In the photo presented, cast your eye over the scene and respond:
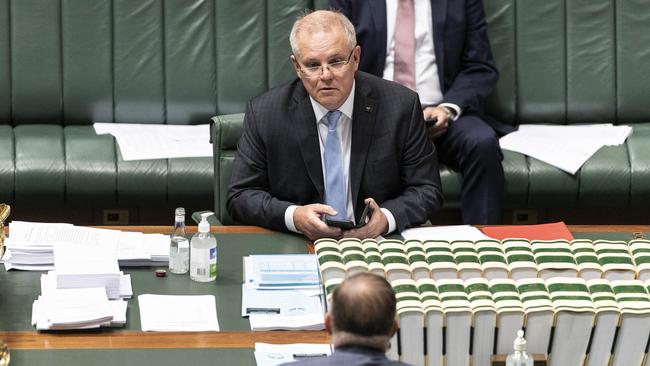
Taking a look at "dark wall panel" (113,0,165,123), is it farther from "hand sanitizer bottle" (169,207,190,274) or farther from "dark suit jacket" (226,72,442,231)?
"hand sanitizer bottle" (169,207,190,274)

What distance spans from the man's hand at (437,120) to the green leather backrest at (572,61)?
595 millimetres

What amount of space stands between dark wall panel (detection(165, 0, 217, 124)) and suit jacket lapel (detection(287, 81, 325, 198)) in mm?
1797

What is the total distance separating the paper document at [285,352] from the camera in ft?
8.69

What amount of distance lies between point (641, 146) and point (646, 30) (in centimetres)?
74

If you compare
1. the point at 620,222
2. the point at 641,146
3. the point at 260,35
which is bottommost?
the point at 620,222

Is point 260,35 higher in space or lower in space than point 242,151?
higher

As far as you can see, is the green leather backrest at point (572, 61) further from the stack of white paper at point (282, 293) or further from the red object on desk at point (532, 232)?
the stack of white paper at point (282, 293)

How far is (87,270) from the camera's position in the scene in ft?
9.95

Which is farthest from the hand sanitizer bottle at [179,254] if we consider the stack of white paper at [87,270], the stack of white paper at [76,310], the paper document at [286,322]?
the paper document at [286,322]

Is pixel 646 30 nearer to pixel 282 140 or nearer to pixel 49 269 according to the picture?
pixel 282 140

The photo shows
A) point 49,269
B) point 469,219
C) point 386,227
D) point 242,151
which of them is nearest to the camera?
point 49,269

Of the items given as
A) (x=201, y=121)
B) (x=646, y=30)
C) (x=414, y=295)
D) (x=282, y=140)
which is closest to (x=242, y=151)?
(x=282, y=140)

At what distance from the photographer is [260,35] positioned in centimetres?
565

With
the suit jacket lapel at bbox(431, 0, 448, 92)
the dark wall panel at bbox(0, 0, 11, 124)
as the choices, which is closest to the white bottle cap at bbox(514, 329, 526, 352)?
the suit jacket lapel at bbox(431, 0, 448, 92)
